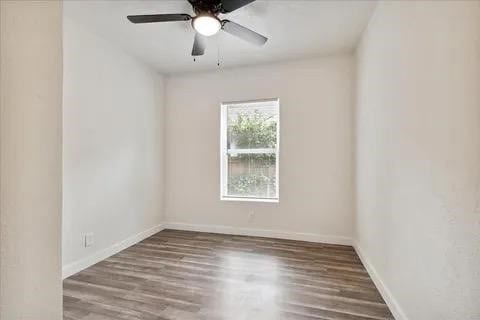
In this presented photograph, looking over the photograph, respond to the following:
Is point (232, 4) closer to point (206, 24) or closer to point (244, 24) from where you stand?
point (206, 24)

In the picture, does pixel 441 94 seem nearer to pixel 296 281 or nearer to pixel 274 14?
pixel 274 14

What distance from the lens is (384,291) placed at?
6.83 ft

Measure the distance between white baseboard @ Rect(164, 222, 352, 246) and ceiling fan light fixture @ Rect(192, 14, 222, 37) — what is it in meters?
2.71

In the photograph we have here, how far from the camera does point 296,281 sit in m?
2.40

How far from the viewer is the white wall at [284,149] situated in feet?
11.3

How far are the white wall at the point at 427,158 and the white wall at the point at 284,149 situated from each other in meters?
1.04

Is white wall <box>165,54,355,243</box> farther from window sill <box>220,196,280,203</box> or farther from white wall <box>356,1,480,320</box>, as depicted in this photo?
white wall <box>356,1,480,320</box>

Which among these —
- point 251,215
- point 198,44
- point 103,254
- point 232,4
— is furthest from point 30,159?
point 251,215

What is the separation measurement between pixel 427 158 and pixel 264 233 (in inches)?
104

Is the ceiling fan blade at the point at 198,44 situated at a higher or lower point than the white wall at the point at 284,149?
higher

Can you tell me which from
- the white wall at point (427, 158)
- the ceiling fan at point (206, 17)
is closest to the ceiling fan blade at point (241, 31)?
the ceiling fan at point (206, 17)

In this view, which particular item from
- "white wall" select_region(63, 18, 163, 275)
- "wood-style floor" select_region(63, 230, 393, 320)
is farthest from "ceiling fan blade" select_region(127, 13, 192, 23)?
"wood-style floor" select_region(63, 230, 393, 320)

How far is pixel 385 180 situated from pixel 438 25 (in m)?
1.17

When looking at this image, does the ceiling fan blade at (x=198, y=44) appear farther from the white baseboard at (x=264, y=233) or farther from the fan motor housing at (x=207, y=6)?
the white baseboard at (x=264, y=233)
